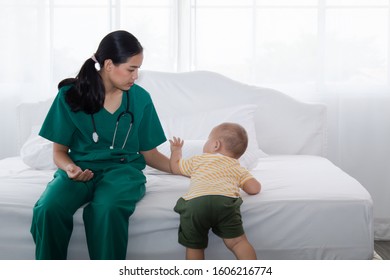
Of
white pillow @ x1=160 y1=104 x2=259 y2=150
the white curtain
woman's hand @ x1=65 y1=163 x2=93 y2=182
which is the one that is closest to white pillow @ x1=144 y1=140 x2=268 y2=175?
white pillow @ x1=160 y1=104 x2=259 y2=150

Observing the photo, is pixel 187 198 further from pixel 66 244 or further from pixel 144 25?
pixel 144 25

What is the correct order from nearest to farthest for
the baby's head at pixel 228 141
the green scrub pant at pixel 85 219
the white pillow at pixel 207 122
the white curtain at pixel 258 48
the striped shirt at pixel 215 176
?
the green scrub pant at pixel 85 219
the striped shirt at pixel 215 176
the baby's head at pixel 228 141
the white pillow at pixel 207 122
the white curtain at pixel 258 48

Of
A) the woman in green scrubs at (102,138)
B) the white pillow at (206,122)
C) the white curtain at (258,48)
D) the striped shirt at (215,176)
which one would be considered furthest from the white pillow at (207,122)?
the striped shirt at (215,176)

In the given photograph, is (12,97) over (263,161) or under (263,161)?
over

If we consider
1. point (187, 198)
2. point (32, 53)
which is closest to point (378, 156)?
point (187, 198)

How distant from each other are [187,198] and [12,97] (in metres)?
1.69

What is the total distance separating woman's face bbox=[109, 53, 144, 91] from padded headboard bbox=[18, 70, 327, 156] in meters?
0.85

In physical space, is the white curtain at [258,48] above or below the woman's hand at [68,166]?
above

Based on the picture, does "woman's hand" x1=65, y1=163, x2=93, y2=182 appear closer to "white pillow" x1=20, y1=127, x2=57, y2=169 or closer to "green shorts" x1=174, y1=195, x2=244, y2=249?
"green shorts" x1=174, y1=195, x2=244, y2=249

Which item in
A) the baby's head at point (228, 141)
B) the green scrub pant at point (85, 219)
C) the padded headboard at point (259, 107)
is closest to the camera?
the green scrub pant at point (85, 219)

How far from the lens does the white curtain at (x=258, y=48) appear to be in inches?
122

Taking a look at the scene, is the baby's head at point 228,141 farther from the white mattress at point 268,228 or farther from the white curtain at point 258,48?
the white curtain at point 258,48

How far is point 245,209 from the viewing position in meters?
1.91
